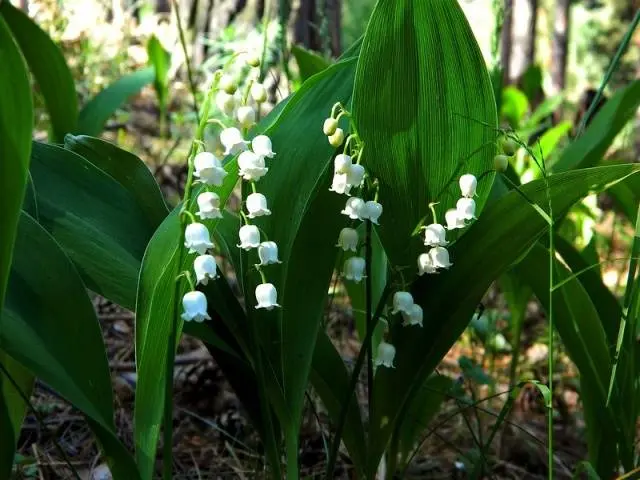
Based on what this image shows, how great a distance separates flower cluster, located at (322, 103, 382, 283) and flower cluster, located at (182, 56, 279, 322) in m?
0.08

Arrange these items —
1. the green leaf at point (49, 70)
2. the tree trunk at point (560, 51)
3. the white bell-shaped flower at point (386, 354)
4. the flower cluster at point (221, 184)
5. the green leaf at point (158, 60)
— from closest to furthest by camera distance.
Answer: the flower cluster at point (221, 184), the white bell-shaped flower at point (386, 354), the green leaf at point (49, 70), the green leaf at point (158, 60), the tree trunk at point (560, 51)

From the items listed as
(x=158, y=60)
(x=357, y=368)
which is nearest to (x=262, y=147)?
(x=357, y=368)

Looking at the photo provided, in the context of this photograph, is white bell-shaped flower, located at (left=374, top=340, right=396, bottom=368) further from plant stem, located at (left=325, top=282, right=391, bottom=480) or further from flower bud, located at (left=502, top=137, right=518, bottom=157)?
flower bud, located at (left=502, top=137, right=518, bottom=157)

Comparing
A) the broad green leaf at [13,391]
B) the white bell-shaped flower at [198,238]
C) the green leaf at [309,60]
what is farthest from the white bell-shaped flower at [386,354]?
the green leaf at [309,60]

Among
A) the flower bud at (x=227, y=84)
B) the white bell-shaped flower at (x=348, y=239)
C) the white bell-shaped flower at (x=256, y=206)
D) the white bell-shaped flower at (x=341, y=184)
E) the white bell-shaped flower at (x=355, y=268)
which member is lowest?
the white bell-shaped flower at (x=355, y=268)

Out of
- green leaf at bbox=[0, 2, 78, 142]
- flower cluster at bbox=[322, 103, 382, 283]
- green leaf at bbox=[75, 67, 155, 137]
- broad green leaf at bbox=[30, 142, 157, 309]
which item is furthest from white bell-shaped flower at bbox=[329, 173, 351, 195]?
green leaf at bbox=[75, 67, 155, 137]

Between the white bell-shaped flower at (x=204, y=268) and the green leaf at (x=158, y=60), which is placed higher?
the green leaf at (x=158, y=60)

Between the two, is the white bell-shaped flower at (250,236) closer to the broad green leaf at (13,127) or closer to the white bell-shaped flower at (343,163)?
the white bell-shaped flower at (343,163)

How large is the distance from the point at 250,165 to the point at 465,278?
1.25ft

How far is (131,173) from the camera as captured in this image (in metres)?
1.13

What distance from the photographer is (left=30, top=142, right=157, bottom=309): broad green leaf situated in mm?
1022

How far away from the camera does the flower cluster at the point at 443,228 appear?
952 mm

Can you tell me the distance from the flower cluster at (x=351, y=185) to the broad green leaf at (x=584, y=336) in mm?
375

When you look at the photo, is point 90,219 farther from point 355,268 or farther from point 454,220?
point 454,220
